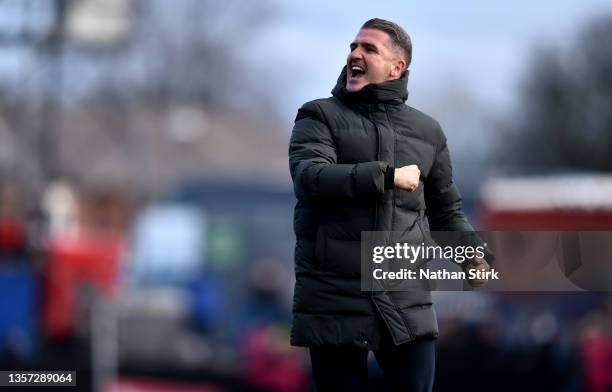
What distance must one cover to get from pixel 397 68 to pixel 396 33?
11 cm

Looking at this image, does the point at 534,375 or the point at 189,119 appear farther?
the point at 189,119

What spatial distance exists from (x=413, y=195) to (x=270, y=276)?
13149 mm

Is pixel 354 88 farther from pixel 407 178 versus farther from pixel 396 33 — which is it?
pixel 407 178

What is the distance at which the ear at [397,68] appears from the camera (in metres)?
4.41

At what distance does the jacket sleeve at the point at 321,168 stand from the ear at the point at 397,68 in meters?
0.25

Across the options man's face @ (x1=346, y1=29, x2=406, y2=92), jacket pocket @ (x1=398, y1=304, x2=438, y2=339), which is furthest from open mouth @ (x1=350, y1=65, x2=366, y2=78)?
jacket pocket @ (x1=398, y1=304, x2=438, y2=339)

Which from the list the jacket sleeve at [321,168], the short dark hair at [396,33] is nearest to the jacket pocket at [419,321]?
the jacket sleeve at [321,168]

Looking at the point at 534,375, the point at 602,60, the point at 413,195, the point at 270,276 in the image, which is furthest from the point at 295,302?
the point at 602,60

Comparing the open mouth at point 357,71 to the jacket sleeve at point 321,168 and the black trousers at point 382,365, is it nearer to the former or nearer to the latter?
the jacket sleeve at point 321,168

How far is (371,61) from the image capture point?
4371mm

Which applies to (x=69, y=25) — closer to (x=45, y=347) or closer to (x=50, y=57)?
(x=50, y=57)

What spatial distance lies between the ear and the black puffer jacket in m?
0.03

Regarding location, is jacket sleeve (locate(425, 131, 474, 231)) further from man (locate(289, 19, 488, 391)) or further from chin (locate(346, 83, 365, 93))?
chin (locate(346, 83, 365, 93))

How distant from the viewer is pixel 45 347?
15297 mm
